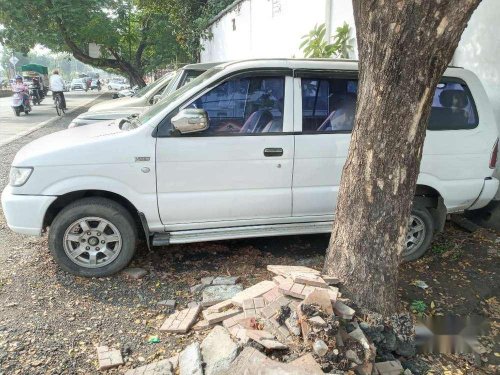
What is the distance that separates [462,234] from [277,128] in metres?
2.95

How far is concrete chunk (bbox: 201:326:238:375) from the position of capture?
8.41ft

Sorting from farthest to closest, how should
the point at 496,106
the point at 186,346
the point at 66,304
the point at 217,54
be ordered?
the point at 217,54, the point at 496,106, the point at 66,304, the point at 186,346

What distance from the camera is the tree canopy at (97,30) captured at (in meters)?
17.8

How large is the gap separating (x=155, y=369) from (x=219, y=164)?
1814mm

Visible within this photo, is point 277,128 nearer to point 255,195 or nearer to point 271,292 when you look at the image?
point 255,195

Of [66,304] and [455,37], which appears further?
[66,304]

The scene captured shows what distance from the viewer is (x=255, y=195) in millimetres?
4008

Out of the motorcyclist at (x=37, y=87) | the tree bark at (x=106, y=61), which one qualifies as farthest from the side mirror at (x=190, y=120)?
the tree bark at (x=106, y=61)

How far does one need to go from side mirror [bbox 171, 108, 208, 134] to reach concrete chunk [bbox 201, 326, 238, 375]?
1.69 meters

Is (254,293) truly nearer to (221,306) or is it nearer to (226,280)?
(221,306)

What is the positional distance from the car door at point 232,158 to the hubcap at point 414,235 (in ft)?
4.51

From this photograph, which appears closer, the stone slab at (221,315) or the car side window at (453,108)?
the stone slab at (221,315)

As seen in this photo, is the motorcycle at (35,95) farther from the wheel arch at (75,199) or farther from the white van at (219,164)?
the wheel arch at (75,199)

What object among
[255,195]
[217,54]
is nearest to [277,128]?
[255,195]
